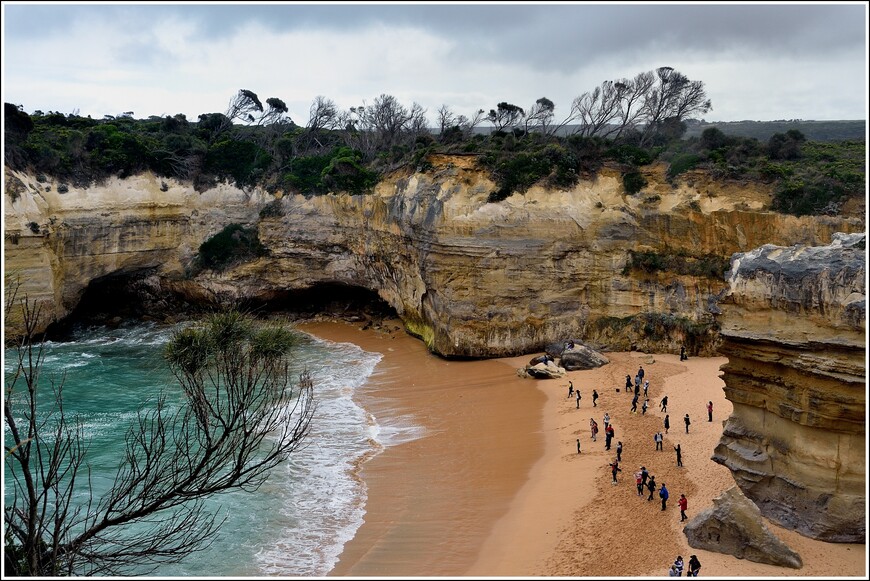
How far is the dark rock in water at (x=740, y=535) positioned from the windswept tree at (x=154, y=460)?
8.49 m

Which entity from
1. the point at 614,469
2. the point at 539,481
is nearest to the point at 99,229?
the point at 539,481

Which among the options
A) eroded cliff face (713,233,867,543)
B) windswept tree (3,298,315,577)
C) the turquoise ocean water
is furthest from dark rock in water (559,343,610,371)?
eroded cliff face (713,233,867,543)

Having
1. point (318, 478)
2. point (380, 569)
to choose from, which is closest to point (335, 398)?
point (318, 478)

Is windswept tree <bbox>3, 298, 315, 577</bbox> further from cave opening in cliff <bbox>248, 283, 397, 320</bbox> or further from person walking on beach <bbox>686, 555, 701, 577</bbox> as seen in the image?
cave opening in cliff <bbox>248, 283, 397, 320</bbox>

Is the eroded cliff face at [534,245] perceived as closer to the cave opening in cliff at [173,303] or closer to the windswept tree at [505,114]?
the cave opening in cliff at [173,303]

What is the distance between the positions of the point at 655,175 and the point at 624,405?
13103mm

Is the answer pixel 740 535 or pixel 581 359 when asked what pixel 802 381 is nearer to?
pixel 740 535

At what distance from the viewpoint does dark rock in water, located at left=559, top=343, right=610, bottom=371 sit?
2969 centimetres

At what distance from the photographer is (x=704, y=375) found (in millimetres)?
27547

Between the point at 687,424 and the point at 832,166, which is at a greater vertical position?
the point at 832,166

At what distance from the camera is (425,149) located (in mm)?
35688

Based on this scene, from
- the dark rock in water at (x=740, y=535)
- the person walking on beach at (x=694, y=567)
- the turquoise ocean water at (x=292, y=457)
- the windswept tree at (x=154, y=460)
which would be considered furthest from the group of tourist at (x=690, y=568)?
the windswept tree at (x=154, y=460)

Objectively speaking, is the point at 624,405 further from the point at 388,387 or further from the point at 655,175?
the point at 655,175

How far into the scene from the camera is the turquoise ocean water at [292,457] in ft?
53.0
